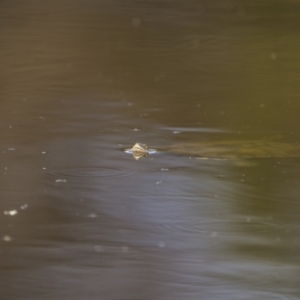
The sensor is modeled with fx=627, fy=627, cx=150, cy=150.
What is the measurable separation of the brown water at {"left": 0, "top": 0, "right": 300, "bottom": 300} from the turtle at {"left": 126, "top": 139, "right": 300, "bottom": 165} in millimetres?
67

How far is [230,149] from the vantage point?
2383 millimetres

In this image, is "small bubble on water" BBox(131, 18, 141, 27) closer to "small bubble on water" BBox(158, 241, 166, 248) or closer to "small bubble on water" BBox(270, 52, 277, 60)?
"small bubble on water" BBox(270, 52, 277, 60)

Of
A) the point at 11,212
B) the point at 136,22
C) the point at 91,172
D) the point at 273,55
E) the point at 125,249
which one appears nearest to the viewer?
the point at 125,249

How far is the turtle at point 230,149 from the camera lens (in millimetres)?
2305

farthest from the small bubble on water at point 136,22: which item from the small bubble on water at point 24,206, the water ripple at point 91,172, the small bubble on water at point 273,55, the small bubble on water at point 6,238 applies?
the small bubble on water at point 6,238

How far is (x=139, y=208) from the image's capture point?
1780 mm

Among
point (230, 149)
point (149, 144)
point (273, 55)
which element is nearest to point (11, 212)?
point (149, 144)

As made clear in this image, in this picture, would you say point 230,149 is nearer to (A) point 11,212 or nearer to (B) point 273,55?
(A) point 11,212

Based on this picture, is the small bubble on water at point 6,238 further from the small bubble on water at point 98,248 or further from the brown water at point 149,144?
the small bubble on water at point 98,248

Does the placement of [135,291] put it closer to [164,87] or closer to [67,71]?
[164,87]

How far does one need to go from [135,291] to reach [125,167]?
952mm

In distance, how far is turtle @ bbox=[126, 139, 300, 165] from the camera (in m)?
2.30

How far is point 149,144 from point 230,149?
1.05 feet

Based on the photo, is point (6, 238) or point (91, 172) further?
point (91, 172)
